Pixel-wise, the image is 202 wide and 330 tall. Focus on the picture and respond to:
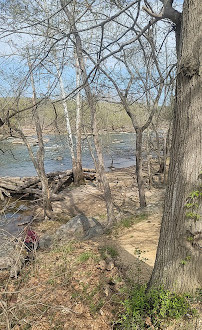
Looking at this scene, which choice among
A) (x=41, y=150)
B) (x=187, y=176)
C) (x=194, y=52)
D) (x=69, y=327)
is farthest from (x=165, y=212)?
(x=41, y=150)

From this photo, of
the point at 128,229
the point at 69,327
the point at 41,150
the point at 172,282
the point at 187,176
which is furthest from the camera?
the point at 41,150

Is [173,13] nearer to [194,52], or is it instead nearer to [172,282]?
[194,52]

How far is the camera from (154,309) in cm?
277

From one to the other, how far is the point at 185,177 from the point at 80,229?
231 inches

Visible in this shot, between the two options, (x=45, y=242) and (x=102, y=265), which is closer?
(x=102, y=265)

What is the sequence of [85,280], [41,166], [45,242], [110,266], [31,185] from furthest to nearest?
1. [31,185]
2. [41,166]
3. [45,242]
4. [110,266]
5. [85,280]

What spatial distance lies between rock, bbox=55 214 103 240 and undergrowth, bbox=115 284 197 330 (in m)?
4.07

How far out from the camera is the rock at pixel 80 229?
7180 millimetres

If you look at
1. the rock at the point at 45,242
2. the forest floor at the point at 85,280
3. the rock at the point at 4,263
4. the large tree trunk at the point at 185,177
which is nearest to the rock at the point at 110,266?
the forest floor at the point at 85,280

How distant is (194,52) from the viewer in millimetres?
2309

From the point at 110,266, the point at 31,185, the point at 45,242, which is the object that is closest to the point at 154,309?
the point at 110,266

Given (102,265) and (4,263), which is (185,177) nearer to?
(102,265)

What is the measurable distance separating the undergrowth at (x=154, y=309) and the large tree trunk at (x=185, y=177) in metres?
0.12

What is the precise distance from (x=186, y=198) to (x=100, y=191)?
1104 centimetres
